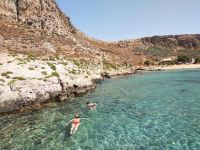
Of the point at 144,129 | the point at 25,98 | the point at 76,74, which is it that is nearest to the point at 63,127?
the point at 144,129

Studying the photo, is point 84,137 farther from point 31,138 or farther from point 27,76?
point 27,76

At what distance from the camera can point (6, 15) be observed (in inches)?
4163

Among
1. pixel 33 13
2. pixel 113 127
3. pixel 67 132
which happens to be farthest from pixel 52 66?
pixel 33 13

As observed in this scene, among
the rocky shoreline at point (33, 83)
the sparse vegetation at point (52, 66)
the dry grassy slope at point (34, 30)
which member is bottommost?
the rocky shoreline at point (33, 83)

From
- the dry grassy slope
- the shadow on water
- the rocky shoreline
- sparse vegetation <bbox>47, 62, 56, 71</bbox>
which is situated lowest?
the shadow on water

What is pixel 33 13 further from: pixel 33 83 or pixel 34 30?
pixel 33 83

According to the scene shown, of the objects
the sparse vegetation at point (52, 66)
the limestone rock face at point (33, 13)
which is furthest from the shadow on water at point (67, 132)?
the limestone rock face at point (33, 13)

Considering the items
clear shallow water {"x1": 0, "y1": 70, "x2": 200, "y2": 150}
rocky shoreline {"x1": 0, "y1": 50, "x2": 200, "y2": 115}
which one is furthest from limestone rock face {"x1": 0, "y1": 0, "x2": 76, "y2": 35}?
clear shallow water {"x1": 0, "y1": 70, "x2": 200, "y2": 150}

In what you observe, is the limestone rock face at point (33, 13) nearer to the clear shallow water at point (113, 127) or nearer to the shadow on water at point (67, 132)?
the clear shallow water at point (113, 127)

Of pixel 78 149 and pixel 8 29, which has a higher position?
pixel 8 29

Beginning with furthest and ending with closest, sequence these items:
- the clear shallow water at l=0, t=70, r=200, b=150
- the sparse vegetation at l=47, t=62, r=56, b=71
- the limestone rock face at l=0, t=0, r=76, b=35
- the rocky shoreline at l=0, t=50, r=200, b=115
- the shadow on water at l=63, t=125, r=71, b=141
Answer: the limestone rock face at l=0, t=0, r=76, b=35
the sparse vegetation at l=47, t=62, r=56, b=71
the rocky shoreline at l=0, t=50, r=200, b=115
the shadow on water at l=63, t=125, r=71, b=141
the clear shallow water at l=0, t=70, r=200, b=150

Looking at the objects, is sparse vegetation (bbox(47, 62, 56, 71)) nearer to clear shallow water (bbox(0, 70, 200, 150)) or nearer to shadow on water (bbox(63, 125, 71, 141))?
clear shallow water (bbox(0, 70, 200, 150))

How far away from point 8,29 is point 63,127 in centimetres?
6493

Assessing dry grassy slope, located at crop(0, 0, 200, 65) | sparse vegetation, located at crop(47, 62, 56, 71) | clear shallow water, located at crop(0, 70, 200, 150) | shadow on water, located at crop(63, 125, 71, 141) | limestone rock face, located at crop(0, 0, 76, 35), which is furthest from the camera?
limestone rock face, located at crop(0, 0, 76, 35)
